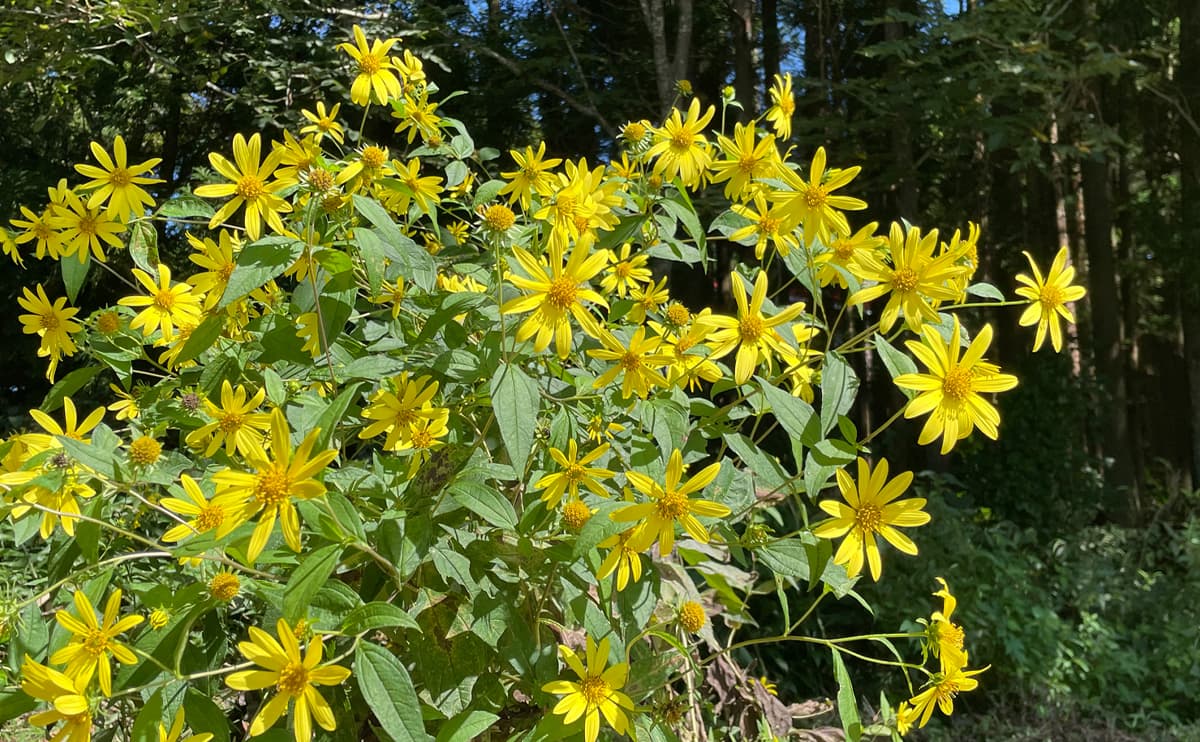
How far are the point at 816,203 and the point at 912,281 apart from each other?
0.50ft

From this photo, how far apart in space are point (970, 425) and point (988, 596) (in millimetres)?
2344

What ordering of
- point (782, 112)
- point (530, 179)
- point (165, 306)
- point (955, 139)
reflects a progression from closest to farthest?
point (165, 306) → point (530, 179) → point (782, 112) → point (955, 139)

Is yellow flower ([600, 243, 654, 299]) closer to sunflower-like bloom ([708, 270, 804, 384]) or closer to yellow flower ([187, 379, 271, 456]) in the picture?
sunflower-like bloom ([708, 270, 804, 384])

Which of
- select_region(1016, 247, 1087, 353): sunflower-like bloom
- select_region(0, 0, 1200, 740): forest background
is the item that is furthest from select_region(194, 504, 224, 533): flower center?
select_region(0, 0, 1200, 740): forest background

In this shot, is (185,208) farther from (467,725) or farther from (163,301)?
(467,725)

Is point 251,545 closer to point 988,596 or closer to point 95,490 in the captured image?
point 95,490

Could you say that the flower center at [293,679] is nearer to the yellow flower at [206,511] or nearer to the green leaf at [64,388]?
the yellow flower at [206,511]

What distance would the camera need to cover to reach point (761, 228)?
105 centimetres

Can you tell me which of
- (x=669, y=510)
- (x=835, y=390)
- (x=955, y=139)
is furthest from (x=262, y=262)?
(x=955, y=139)

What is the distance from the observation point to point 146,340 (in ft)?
3.36

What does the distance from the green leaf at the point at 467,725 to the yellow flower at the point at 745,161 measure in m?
0.65

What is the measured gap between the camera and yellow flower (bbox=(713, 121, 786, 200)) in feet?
3.41

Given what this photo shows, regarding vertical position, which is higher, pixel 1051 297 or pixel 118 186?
pixel 118 186

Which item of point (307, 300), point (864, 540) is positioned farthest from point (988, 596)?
point (307, 300)
